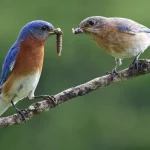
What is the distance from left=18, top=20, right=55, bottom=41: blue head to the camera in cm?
995

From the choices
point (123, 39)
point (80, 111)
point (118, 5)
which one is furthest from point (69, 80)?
point (123, 39)

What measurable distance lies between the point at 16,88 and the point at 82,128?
16.0 meters

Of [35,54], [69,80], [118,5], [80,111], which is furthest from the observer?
[118,5]

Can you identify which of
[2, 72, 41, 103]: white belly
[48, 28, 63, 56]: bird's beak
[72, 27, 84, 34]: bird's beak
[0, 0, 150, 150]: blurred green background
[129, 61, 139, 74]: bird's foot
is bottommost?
[0, 0, 150, 150]: blurred green background

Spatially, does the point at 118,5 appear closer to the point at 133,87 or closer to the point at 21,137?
the point at 133,87

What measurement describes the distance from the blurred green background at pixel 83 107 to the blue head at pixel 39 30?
14.5m

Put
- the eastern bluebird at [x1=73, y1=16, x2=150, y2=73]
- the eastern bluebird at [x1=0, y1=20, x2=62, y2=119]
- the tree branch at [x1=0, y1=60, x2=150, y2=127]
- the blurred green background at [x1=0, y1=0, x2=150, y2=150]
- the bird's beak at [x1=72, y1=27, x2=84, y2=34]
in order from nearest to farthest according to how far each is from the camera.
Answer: the tree branch at [x1=0, y1=60, x2=150, y2=127] → the eastern bluebird at [x1=0, y1=20, x2=62, y2=119] → the bird's beak at [x1=72, y1=27, x2=84, y2=34] → the eastern bluebird at [x1=73, y1=16, x2=150, y2=73] → the blurred green background at [x1=0, y1=0, x2=150, y2=150]

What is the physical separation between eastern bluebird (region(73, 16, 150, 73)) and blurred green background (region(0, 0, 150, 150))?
13352 millimetres

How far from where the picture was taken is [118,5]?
27625 mm

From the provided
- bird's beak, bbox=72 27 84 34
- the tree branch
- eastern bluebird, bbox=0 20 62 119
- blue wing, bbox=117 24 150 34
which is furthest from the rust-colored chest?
blue wing, bbox=117 24 150 34

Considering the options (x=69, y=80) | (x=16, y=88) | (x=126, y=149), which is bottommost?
(x=126, y=149)

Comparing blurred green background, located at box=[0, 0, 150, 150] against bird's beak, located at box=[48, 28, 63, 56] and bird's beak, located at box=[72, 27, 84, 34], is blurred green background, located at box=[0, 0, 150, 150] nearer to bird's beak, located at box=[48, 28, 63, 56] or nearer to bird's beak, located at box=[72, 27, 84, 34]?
bird's beak, located at box=[72, 27, 84, 34]

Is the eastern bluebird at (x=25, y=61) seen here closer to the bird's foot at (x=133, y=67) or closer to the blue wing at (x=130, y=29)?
the bird's foot at (x=133, y=67)

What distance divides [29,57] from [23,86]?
32 cm
